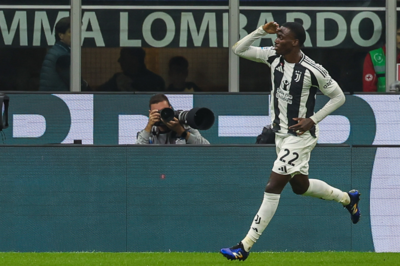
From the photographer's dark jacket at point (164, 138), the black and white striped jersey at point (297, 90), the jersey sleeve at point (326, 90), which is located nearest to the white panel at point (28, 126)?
the photographer's dark jacket at point (164, 138)

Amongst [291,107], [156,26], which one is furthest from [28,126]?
[291,107]

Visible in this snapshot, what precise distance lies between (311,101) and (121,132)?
13.7ft

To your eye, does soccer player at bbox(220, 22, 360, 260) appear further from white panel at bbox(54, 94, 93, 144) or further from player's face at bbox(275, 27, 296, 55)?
white panel at bbox(54, 94, 93, 144)

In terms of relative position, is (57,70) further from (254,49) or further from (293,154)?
(293,154)

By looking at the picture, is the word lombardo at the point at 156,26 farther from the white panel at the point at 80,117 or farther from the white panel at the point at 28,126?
the white panel at the point at 28,126

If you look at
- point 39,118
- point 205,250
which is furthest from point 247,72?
point 205,250

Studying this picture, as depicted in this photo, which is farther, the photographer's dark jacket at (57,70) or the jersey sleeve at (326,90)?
the photographer's dark jacket at (57,70)

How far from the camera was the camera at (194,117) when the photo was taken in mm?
8086

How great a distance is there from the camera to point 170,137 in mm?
8578

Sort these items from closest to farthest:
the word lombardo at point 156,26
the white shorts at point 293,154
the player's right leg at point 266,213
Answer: the player's right leg at point 266,213, the white shorts at point 293,154, the word lombardo at point 156,26

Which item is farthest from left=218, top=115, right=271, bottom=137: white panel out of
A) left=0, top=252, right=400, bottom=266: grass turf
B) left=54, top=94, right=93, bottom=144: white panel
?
left=0, top=252, right=400, bottom=266: grass turf

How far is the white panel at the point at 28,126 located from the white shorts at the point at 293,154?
4507 mm

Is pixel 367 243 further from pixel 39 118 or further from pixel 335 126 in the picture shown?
pixel 39 118

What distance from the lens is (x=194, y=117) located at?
317 inches
